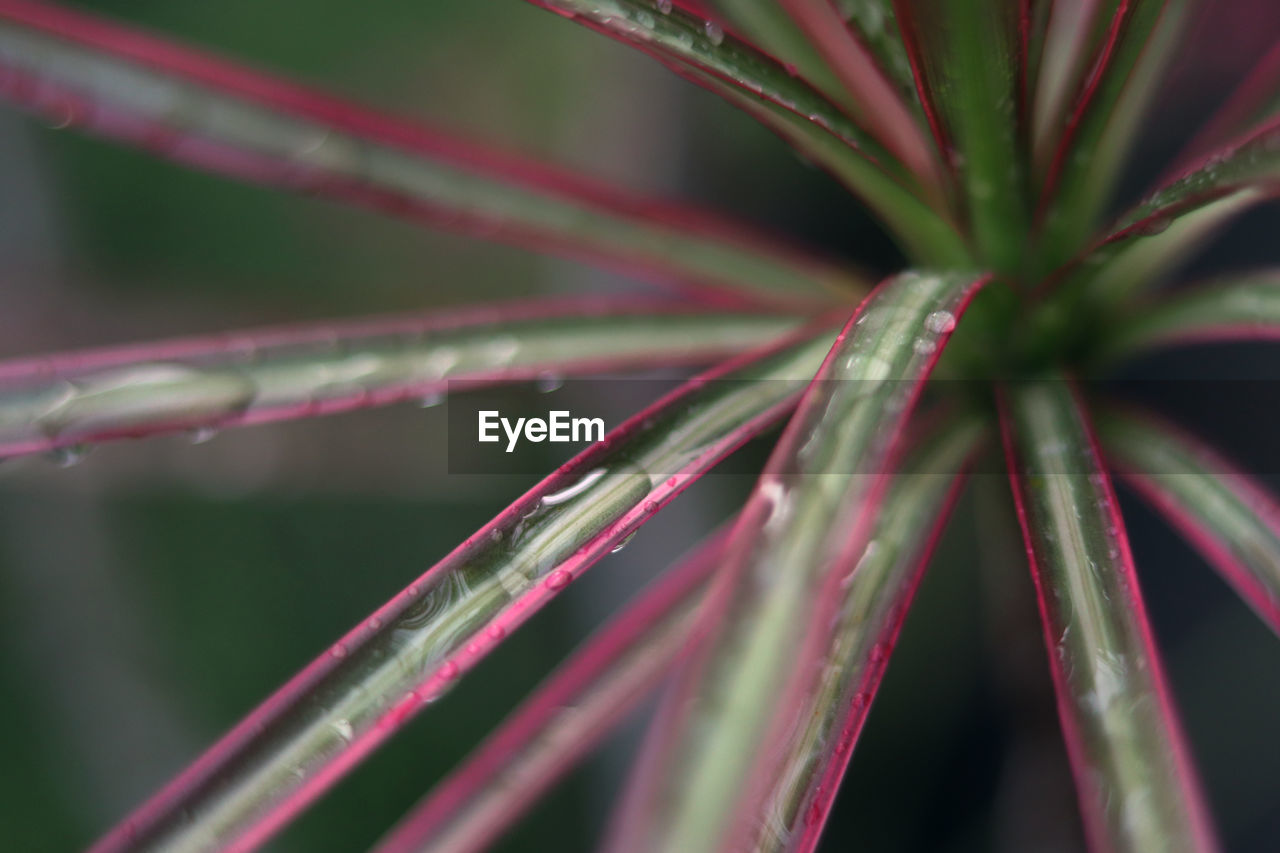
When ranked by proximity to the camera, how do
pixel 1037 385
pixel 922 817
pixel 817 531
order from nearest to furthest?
1. pixel 817 531
2. pixel 1037 385
3. pixel 922 817

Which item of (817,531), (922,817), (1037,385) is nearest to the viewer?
(817,531)

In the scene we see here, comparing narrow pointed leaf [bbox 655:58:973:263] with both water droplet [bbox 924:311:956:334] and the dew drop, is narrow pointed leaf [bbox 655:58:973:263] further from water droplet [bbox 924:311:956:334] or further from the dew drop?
A: the dew drop

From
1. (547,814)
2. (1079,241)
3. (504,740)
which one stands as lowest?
(547,814)

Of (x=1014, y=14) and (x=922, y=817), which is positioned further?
(x=922, y=817)

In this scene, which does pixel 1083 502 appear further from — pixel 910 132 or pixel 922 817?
pixel 922 817

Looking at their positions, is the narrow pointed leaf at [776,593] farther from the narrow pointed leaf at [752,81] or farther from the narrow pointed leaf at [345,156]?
the narrow pointed leaf at [345,156]

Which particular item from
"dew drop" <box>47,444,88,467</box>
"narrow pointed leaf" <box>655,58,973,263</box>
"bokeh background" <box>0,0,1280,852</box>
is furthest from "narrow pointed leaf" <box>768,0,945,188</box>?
"dew drop" <box>47,444,88,467</box>

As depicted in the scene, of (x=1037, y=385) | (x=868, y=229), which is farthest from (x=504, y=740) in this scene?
(x=868, y=229)
